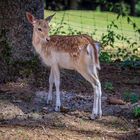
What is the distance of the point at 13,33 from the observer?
8.45 meters

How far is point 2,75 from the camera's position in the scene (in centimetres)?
840

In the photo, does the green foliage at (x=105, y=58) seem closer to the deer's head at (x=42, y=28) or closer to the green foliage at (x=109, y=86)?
the green foliage at (x=109, y=86)

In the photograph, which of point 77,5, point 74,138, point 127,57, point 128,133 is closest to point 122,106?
point 128,133

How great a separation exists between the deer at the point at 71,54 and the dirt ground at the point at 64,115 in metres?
0.24

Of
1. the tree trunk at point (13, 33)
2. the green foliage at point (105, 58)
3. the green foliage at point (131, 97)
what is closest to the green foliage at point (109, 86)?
the green foliage at point (131, 97)

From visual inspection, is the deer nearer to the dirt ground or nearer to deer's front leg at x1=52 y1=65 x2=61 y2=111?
deer's front leg at x1=52 y1=65 x2=61 y2=111

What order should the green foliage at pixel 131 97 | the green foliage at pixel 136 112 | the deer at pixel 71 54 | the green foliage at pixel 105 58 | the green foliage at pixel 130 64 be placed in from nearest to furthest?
1. the deer at pixel 71 54
2. the green foliage at pixel 136 112
3. the green foliage at pixel 131 97
4. the green foliage at pixel 130 64
5. the green foliage at pixel 105 58

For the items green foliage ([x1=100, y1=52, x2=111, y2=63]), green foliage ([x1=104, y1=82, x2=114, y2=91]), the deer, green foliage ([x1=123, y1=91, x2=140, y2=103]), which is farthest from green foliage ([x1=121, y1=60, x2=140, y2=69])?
the deer

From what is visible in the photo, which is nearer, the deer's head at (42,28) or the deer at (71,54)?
the deer at (71,54)

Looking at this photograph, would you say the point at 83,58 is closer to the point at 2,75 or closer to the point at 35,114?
the point at 35,114

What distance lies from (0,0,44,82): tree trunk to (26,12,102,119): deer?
3.02 feet

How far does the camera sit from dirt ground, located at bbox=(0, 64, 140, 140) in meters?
6.70

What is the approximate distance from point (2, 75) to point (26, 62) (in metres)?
0.44

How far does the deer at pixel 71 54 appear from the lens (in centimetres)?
719
